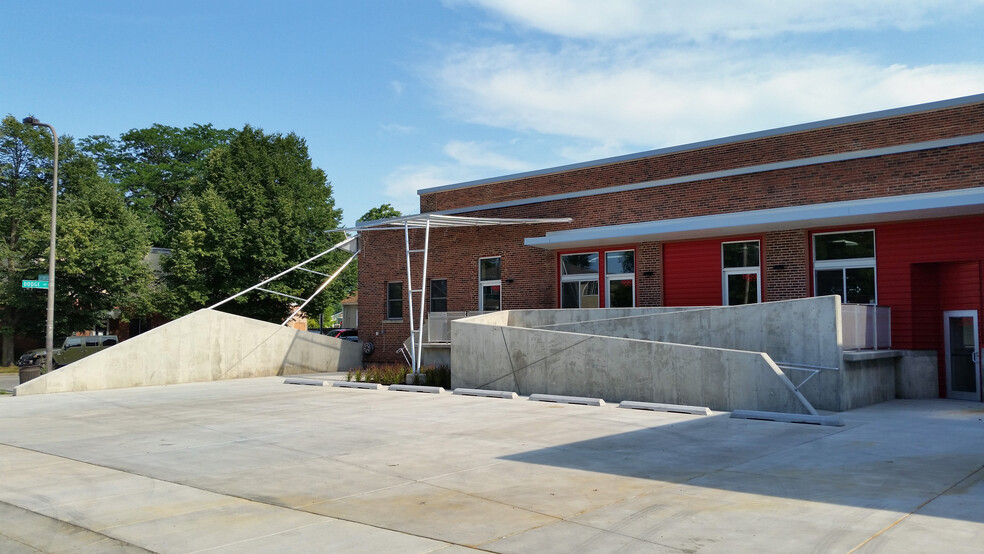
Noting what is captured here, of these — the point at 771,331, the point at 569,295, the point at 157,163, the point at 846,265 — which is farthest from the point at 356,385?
the point at 157,163

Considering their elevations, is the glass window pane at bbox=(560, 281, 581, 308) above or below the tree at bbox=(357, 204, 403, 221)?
below

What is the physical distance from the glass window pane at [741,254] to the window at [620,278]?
332cm

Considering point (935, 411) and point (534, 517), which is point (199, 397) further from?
point (935, 411)

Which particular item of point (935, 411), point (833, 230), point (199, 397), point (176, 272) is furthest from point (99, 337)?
point (935, 411)

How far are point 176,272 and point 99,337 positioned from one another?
4887 mm

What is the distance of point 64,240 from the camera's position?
122 feet

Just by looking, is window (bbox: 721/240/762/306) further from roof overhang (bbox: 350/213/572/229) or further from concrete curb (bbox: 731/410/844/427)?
concrete curb (bbox: 731/410/844/427)

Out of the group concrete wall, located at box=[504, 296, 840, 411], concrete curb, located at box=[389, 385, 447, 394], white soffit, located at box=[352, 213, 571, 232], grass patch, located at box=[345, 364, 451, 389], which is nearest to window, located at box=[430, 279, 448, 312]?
white soffit, located at box=[352, 213, 571, 232]

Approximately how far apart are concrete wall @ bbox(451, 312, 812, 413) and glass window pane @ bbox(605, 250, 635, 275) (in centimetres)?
521

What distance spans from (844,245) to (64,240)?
1394 inches

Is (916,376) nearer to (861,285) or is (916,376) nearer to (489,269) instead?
(861,285)

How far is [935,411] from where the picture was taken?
617 inches

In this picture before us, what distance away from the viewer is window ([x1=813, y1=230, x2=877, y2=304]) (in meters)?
20.0

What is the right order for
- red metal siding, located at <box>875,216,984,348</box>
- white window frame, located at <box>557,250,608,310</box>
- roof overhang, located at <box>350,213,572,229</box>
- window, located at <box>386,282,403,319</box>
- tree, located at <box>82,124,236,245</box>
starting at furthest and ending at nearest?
tree, located at <box>82,124,236,245</box> < window, located at <box>386,282,403,319</box> < white window frame, located at <box>557,250,608,310</box> < roof overhang, located at <box>350,213,572,229</box> < red metal siding, located at <box>875,216,984,348</box>
